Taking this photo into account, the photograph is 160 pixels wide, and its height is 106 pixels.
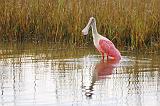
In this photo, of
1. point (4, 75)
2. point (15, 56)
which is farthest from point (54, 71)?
point (15, 56)

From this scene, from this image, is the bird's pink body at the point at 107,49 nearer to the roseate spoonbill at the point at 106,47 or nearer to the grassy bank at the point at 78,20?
the roseate spoonbill at the point at 106,47

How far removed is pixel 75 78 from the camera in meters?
9.78

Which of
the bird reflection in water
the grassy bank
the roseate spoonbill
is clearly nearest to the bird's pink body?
the roseate spoonbill

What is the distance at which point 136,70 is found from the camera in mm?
10578

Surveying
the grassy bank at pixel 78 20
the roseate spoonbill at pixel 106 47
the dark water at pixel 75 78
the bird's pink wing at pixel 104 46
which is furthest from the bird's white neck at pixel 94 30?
the grassy bank at pixel 78 20

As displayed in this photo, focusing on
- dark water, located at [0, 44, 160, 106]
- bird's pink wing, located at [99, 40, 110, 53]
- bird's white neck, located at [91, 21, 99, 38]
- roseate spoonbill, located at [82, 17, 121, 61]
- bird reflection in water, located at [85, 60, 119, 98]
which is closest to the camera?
dark water, located at [0, 44, 160, 106]

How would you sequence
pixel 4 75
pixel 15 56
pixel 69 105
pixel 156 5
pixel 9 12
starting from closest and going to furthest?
pixel 69 105 < pixel 4 75 < pixel 15 56 < pixel 156 5 < pixel 9 12

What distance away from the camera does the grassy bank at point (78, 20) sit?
1295cm

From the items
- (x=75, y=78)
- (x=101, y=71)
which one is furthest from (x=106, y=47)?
(x=75, y=78)

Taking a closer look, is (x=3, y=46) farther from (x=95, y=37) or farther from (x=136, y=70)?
(x=136, y=70)

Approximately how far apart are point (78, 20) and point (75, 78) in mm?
4249

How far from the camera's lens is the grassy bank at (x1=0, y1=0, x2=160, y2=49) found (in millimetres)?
12945

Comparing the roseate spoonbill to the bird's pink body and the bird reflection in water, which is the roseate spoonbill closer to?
the bird's pink body

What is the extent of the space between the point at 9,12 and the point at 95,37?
271 centimetres
